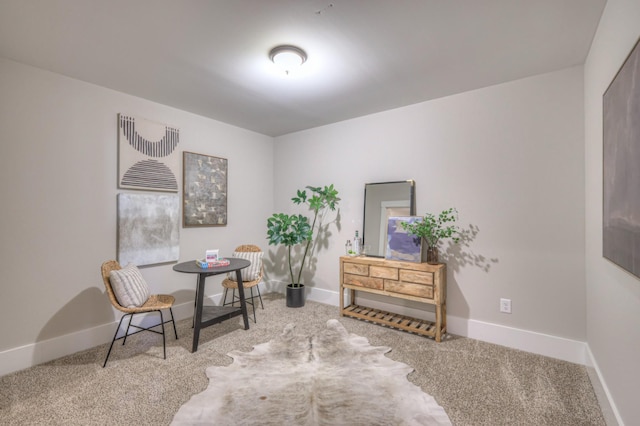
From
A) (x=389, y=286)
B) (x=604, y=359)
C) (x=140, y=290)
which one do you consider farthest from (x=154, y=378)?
(x=604, y=359)

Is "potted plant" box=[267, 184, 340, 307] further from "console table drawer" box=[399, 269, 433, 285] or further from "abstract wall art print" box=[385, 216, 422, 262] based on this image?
"console table drawer" box=[399, 269, 433, 285]

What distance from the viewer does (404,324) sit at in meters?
3.17

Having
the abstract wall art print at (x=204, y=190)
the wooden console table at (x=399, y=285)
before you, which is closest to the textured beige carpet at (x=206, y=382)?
the wooden console table at (x=399, y=285)

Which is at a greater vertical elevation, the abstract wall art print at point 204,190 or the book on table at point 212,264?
the abstract wall art print at point 204,190

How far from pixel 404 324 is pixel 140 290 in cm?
271

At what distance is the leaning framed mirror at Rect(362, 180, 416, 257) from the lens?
3.42 meters

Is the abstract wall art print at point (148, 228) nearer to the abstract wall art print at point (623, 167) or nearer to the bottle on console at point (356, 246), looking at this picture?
the bottle on console at point (356, 246)

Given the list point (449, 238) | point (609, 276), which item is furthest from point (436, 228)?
point (609, 276)

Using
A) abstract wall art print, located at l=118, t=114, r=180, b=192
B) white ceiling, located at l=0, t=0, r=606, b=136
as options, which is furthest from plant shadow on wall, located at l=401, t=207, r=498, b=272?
abstract wall art print, located at l=118, t=114, r=180, b=192

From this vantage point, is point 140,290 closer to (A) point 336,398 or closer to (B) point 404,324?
(A) point 336,398

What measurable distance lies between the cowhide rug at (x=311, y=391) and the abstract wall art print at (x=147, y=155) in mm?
2134

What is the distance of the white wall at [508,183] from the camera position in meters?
2.53

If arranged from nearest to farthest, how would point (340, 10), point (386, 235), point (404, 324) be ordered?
point (340, 10) → point (404, 324) → point (386, 235)

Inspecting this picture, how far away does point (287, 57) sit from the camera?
89.8 inches
